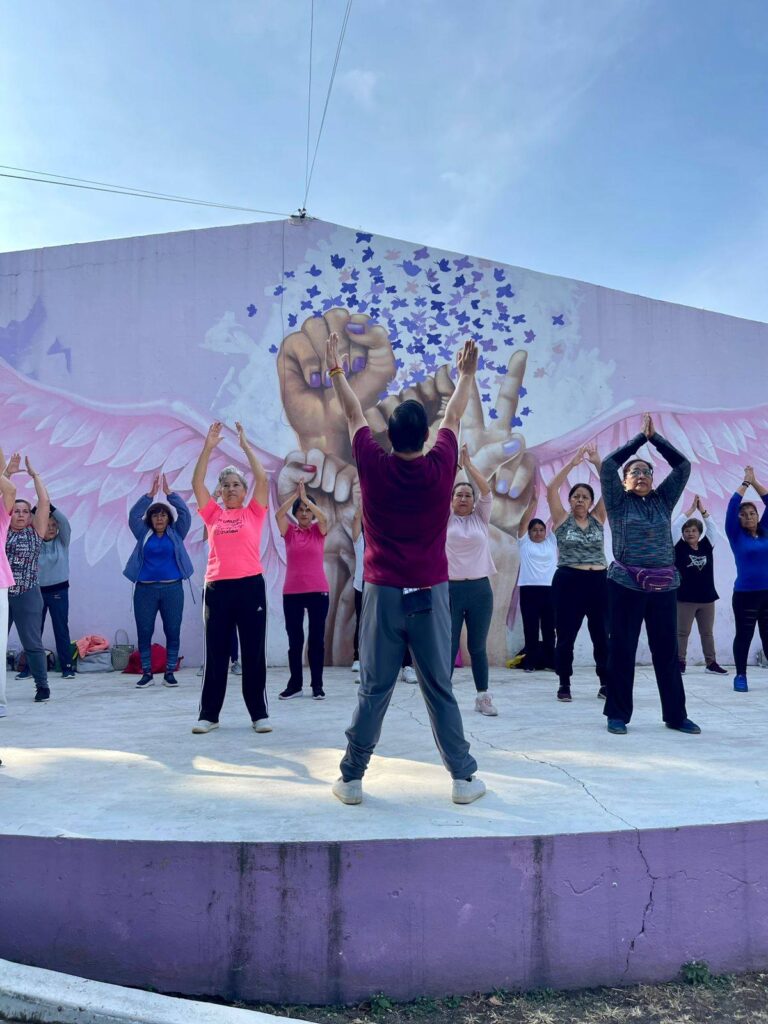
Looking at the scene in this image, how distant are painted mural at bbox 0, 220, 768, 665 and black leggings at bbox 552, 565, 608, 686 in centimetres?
231

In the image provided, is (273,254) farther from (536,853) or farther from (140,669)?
(536,853)

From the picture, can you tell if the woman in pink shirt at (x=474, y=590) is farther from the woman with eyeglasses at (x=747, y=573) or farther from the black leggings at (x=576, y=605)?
the woman with eyeglasses at (x=747, y=573)

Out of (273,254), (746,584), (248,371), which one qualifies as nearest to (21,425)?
(248,371)

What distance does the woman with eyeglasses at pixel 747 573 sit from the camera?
640cm

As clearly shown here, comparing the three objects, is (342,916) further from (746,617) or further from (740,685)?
(746,617)

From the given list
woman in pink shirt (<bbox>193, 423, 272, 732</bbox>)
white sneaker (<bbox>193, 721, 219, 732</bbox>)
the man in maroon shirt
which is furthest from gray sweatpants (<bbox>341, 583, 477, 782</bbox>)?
white sneaker (<bbox>193, 721, 219, 732</bbox>)

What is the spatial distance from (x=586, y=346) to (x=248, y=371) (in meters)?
3.66

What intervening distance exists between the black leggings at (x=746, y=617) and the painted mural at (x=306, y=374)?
199 centimetres

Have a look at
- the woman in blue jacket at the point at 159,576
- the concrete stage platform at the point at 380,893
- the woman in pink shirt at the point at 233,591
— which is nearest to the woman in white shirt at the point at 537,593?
the woman in blue jacket at the point at 159,576

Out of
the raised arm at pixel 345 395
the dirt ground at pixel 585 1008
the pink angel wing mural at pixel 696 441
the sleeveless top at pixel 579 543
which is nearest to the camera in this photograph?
the dirt ground at pixel 585 1008

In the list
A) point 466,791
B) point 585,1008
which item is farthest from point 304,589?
point 585,1008

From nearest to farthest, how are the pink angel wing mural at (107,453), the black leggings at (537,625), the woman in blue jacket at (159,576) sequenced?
the woman in blue jacket at (159,576) → the black leggings at (537,625) → the pink angel wing mural at (107,453)

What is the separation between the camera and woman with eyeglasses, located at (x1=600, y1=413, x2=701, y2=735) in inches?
173

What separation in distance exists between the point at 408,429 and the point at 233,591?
6.22 feet
